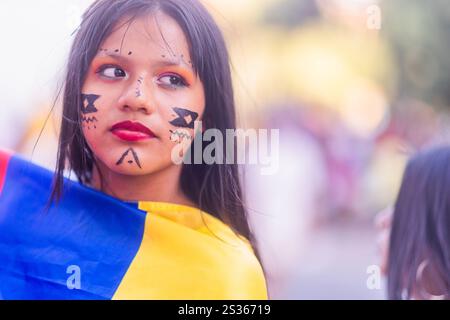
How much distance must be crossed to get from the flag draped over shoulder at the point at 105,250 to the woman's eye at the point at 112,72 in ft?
0.97

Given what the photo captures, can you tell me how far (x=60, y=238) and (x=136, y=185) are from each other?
234mm

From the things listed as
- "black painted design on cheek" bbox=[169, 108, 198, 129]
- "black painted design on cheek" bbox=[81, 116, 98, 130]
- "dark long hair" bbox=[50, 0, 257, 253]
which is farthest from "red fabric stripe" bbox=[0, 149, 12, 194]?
"black painted design on cheek" bbox=[169, 108, 198, 129]

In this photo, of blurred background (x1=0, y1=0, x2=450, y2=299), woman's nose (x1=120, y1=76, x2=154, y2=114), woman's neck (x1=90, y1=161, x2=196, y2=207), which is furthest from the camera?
blurred background (x1=0, y1=0, x2=450, y2=299)

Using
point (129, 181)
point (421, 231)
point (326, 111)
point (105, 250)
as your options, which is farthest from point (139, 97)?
point (421, 231)

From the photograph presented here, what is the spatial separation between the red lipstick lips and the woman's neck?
0.12 m

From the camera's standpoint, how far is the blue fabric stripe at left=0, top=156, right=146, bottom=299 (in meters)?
1.73

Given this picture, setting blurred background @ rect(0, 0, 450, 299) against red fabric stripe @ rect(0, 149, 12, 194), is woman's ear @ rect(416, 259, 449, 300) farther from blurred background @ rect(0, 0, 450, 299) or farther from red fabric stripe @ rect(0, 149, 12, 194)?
red fabric stripe @ rect(0, 149, 12, 194)

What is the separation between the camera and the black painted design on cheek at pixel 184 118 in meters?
1.75

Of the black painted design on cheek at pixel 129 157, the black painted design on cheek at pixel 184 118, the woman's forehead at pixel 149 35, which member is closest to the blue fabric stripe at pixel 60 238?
the black painted design on cheek at pixel 129 157

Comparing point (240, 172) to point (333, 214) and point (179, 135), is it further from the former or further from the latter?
point (333, 214)

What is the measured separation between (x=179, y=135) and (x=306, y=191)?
0.51 metres

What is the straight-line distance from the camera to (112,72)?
173 centimetres

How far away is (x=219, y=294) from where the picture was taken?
1724mm
